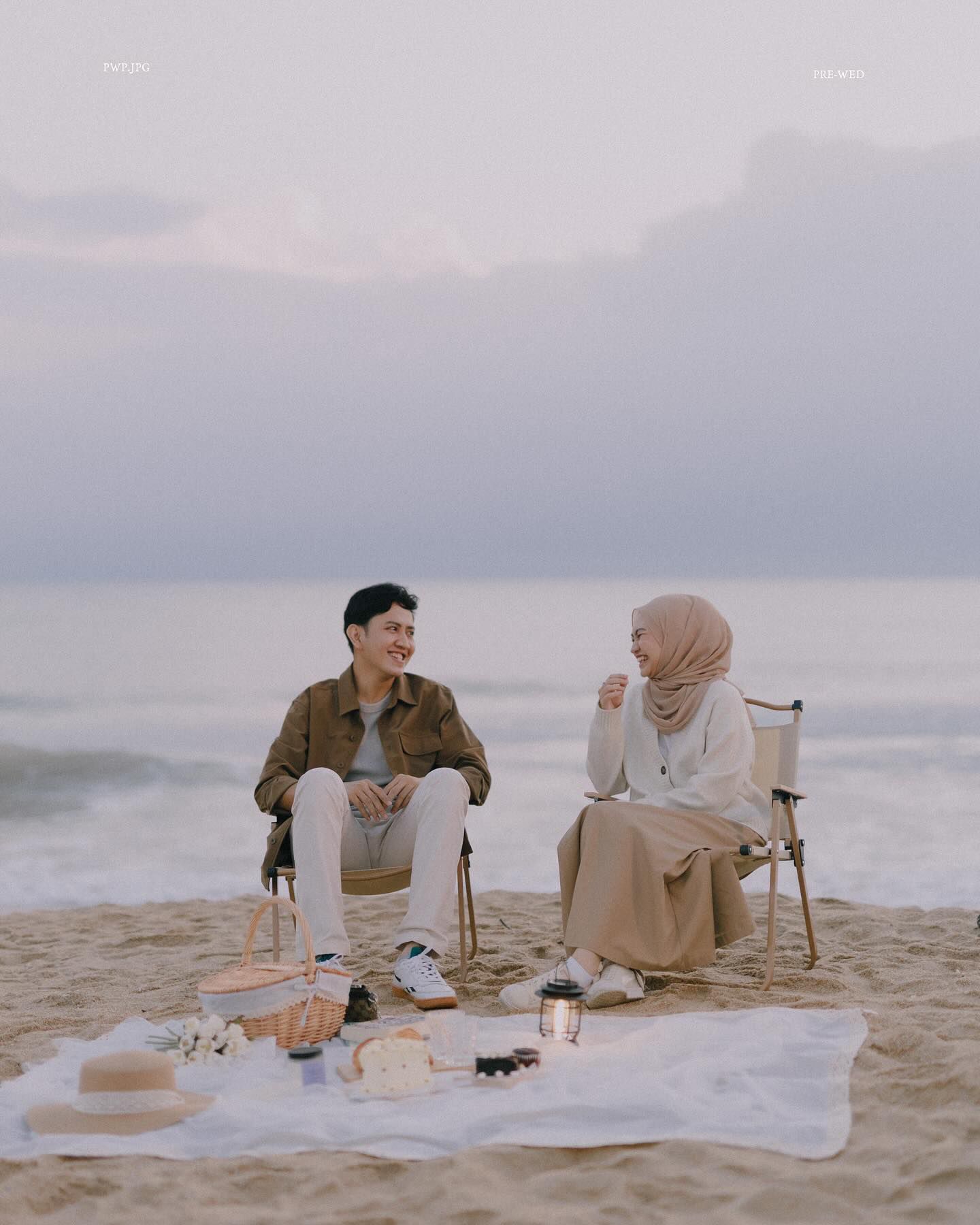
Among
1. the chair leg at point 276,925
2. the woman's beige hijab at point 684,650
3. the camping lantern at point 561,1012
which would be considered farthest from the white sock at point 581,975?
the chair leg at point 276,925

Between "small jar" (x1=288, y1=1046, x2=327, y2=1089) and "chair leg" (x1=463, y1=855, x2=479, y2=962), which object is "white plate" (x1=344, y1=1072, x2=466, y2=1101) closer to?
"small jar" (x1=288, y1=1046, x2=327, y2=1089)

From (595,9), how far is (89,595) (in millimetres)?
33184

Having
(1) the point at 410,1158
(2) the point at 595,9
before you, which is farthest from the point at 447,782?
(2) the point at 595,9

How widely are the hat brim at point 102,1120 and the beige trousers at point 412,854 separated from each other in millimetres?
887

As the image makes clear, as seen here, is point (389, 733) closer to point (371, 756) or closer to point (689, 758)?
point (371, 756)

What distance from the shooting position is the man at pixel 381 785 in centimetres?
355

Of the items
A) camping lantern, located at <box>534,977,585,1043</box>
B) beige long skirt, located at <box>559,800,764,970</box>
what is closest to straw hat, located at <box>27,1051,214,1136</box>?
camping lantern, located at <box>534,977,585,1043</box>

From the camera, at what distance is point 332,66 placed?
14.6m

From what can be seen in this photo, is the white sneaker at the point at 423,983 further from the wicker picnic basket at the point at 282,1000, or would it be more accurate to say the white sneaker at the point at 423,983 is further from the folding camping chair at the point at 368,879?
the wicker picnic basket at the point at 282,1000

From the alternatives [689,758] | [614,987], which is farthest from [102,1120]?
[689,758]

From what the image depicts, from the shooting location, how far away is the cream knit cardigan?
12.1 ft

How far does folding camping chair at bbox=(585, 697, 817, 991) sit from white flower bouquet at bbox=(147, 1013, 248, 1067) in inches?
50.9

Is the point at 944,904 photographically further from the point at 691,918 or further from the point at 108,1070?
the point at 108,1070

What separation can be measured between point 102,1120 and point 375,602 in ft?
6.03
